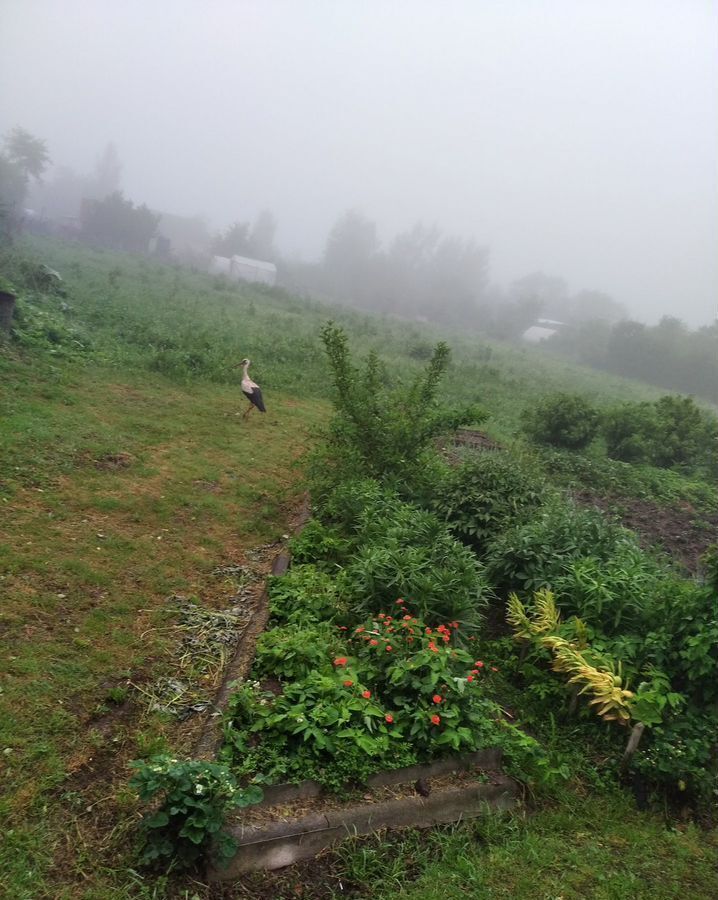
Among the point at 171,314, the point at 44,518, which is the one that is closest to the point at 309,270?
the point at 171,314

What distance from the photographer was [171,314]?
53.3 feet

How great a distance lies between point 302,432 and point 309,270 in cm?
5043

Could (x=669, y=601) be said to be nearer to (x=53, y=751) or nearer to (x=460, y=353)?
(x=53, y=751)

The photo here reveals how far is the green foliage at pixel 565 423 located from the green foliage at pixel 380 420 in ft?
19.0

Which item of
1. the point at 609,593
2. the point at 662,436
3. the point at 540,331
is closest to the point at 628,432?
the point at 662,436

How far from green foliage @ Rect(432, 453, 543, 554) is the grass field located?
5.48 ft

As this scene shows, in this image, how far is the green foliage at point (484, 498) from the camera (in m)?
5.16

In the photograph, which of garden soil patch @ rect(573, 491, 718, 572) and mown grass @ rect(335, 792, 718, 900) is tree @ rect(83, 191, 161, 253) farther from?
mown grass @ rect(335, 792, 718, 900)

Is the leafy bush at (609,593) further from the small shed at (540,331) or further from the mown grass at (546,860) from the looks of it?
the small shed at (540,331)

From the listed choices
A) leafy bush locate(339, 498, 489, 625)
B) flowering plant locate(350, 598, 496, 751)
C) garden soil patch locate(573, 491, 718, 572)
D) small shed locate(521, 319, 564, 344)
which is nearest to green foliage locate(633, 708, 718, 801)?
flowering plant locate(350, 598, 496, 751)

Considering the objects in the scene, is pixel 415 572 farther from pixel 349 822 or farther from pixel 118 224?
pixel 118 224

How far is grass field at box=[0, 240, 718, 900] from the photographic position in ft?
7.77

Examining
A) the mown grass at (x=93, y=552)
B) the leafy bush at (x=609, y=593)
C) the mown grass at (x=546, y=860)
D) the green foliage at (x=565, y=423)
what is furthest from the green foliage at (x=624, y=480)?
the mown grass at (x=546, y=860)

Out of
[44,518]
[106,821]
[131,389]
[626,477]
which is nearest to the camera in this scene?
[106,821]
